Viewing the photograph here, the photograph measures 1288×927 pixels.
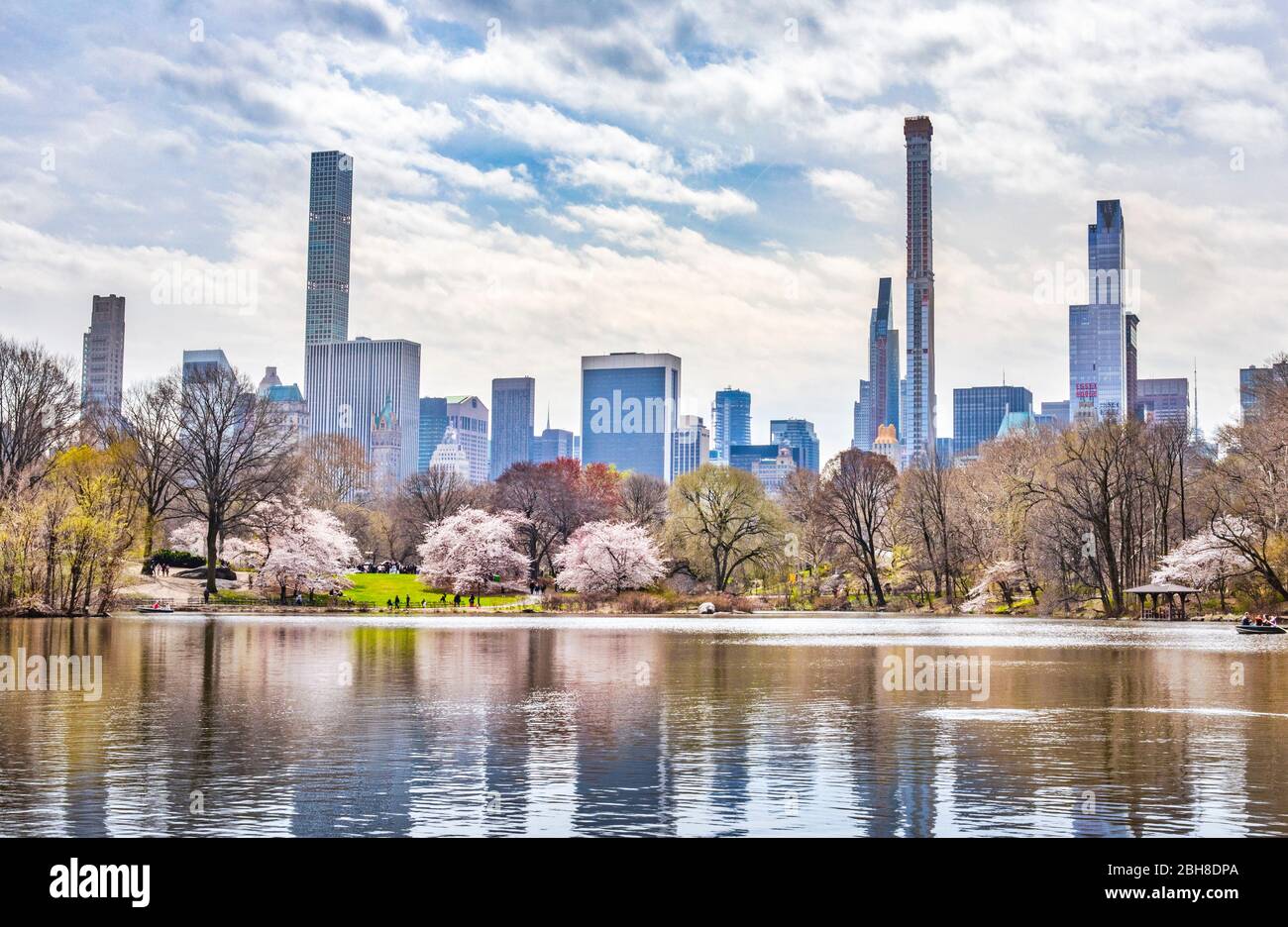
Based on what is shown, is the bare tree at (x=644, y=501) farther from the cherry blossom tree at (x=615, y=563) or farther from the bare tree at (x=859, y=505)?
the bare tree at (x=859, y=505)

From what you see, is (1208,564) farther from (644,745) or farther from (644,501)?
(644,745)

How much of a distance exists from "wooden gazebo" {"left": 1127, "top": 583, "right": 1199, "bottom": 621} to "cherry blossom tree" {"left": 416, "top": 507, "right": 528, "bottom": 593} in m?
44.5

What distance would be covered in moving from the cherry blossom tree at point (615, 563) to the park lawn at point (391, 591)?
658cm

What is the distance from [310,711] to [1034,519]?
6901 centimetres

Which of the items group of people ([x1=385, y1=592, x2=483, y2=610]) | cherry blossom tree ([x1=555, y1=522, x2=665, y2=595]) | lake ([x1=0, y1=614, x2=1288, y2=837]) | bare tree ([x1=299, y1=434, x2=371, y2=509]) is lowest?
group of people ([x1=385, y1=592, x2=483, y2=610])

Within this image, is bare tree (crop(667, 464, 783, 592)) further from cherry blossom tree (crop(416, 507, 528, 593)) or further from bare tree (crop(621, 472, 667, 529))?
cherry blossom tree (crop(416, 507, 528, 593))

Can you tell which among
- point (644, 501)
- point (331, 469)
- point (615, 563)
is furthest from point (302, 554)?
point (331, 469)

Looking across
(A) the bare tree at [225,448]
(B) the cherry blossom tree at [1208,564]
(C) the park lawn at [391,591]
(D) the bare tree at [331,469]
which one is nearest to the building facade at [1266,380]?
(B) the cherry blossom tree at [1208,564]

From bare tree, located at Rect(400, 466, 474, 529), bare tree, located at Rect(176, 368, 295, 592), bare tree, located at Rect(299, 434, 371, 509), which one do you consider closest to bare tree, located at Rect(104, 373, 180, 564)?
bare tree, located at Rect(176, 368, 295, 592)

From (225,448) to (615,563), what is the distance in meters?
27.5

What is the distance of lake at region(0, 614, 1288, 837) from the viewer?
1431 cm

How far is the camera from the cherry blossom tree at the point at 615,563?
289 ft

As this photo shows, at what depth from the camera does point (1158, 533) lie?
8538 centimetres
